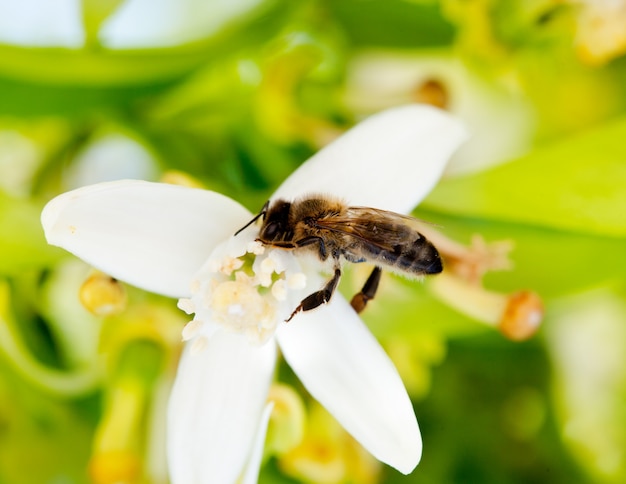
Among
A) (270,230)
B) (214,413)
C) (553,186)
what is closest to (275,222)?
(270,230)

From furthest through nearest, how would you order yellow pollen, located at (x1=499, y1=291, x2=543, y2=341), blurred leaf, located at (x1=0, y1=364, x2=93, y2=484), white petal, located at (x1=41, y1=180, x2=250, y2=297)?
blurred leaf, located at (x1=0, y1=364, x2=93, y2=484) < yellow pollen, located at (x1=499, y1=291, x2=543, y2=341) < white petal, located at (x1=41, y1=180, x2=250, y2=297)

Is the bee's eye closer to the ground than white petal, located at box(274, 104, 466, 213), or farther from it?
closer to the ground

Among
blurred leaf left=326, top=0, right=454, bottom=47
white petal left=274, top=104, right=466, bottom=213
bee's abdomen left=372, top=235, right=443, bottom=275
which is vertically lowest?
bee's abdomen left=372, top=235, right=443, bottom=275

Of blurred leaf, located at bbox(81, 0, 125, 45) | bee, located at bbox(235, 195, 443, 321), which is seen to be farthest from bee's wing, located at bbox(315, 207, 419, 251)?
blurred leaf, located at bbox(81, 0, 125, 45)

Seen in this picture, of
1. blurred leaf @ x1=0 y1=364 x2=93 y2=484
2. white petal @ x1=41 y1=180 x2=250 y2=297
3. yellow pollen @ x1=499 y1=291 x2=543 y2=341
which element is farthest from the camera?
blurred leaf @ x1=0 y1=364 x2=93 y2=484

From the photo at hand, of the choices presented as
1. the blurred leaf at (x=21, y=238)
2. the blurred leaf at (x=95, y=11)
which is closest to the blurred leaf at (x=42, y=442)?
the blurred leaf at (x=21, y=238)

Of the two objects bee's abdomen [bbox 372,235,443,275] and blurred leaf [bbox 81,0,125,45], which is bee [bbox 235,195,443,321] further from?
blurred leaf [bbox 81,0,125,45]

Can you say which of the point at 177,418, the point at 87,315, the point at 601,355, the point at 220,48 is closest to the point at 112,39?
the point at 220,48
